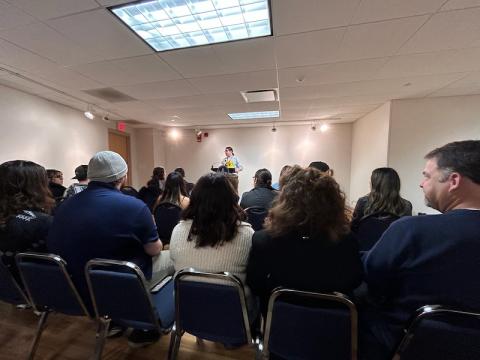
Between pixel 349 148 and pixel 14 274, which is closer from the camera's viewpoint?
pixel 14 274

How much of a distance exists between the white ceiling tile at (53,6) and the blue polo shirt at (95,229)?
1578 millimetres

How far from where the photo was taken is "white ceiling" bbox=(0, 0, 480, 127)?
1.95m

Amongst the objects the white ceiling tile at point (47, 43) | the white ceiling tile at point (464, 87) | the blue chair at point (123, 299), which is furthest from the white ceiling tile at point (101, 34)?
the white ceiling tile at point (464, 87)

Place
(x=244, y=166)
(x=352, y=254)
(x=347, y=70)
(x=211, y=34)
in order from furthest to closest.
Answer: (x=244, y=166) < (x=347, y=70) < (x=211, y=34) < (x=352, y=254)

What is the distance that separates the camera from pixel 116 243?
1.30m

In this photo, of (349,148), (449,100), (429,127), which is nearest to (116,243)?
(429,127)

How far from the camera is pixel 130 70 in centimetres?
309

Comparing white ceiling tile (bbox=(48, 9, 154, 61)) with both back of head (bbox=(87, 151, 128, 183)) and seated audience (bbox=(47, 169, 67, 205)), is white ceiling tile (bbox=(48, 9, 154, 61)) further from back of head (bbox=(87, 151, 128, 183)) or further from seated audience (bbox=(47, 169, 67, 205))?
seated audience (bbox=(47, 169, 67, 205))

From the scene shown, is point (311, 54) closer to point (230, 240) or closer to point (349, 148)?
point (230, 240)

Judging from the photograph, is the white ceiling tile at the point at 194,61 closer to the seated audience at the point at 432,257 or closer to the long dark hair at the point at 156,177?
the long dark hair at the point at 156,177

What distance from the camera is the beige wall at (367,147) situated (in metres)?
4.64

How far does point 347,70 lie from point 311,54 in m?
0.75

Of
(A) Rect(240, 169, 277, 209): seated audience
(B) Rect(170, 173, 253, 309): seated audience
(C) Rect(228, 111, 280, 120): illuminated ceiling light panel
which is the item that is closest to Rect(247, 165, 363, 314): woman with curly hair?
(B) Rect(170, 173, 253, 309): seated audience

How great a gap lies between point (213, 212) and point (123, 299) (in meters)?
0.66
